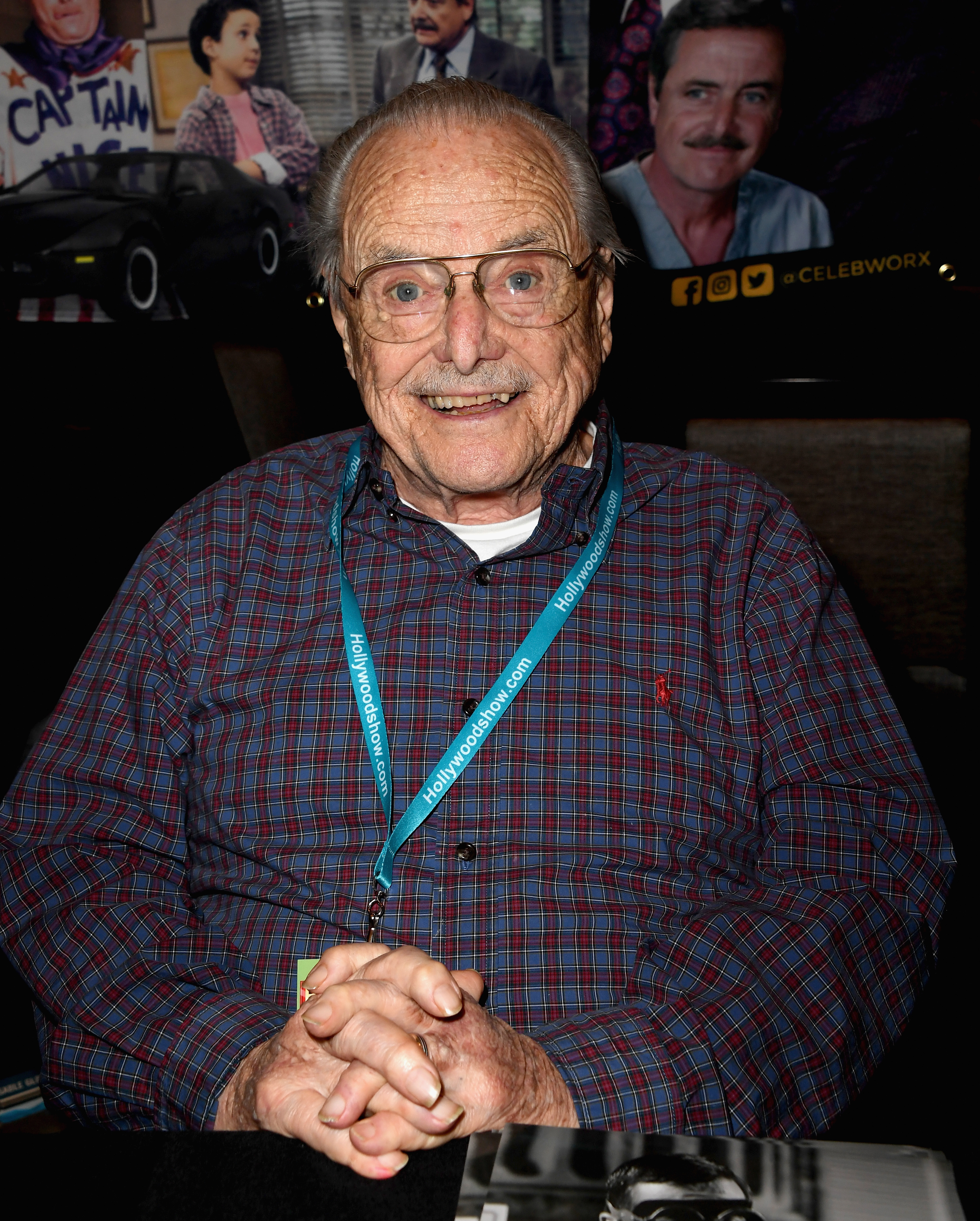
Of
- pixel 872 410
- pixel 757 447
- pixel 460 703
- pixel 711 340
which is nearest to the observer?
pixel 460 703

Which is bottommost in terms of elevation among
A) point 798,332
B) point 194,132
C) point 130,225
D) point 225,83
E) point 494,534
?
point 494,534

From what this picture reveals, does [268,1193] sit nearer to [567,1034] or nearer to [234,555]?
[567,1034]

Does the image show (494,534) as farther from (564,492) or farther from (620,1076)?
(620,1076)

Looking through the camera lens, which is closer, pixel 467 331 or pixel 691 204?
pixel 467 331

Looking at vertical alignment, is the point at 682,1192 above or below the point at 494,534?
below

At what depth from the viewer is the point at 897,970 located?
1.22m

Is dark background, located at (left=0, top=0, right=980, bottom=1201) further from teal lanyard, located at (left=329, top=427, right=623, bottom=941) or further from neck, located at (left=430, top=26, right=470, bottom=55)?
teal lanyard, located at (left=329, top=427, right=623, bottom=941)

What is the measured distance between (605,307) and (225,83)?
303 centimetres

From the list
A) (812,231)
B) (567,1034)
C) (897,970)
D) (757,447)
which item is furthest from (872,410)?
(567,1034)

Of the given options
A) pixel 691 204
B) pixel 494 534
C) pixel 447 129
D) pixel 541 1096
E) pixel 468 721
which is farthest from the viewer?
pixel 691 204

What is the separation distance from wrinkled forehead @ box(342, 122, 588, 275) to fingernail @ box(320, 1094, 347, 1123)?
3.36ft

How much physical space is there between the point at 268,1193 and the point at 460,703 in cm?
73

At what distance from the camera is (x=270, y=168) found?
12.9 ft

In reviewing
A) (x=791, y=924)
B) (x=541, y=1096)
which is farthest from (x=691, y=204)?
(x=541, y=1096)
